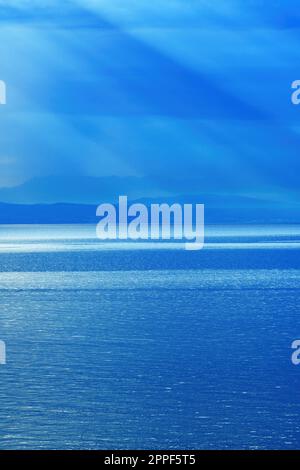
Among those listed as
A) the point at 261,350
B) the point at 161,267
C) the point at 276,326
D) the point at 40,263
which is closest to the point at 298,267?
the point at 161,267

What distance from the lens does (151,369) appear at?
27.7m

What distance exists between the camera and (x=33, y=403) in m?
22.9

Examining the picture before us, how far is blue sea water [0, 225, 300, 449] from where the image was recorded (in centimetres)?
2011

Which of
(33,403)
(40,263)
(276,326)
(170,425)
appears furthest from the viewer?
(40,263)

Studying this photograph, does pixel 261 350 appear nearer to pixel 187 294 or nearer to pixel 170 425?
pixel 170 425

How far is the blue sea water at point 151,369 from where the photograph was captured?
2011 centimetres

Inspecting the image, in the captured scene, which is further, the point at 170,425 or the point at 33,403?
the point at 33,403
